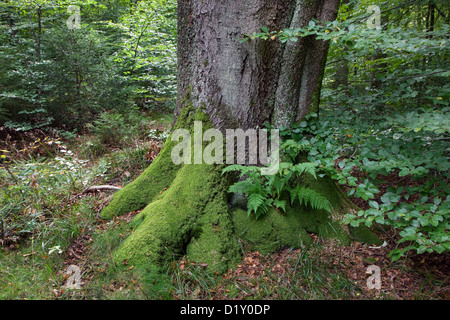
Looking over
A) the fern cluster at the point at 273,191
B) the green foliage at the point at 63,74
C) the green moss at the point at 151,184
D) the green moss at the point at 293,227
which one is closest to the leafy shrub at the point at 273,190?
the fern cluster at the point at 273,191

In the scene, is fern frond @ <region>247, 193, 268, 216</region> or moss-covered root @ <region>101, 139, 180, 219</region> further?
moss-covered root @ <region>101, 139, 180, 219</region>

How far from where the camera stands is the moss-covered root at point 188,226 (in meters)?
2.50

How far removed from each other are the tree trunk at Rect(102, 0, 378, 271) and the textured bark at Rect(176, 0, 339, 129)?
1 centimetres

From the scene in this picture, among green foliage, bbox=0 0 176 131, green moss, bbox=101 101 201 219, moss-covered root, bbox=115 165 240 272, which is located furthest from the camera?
green foliage, bbox=0 0 176 131

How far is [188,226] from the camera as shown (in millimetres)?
2766

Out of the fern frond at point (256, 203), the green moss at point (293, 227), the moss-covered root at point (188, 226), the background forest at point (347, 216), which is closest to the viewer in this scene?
the background forest at point (347, 216)

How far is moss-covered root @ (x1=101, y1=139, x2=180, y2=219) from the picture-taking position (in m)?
3.24

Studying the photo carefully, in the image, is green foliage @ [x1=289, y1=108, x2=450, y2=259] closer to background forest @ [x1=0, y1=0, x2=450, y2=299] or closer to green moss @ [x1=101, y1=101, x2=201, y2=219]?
background forest @ [x1=0, y1=0, x2=450, y2=299]

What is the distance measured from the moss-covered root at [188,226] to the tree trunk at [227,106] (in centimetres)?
1

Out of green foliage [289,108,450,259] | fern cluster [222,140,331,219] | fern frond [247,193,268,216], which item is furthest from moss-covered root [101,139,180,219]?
green foliage [289,108,450,259]

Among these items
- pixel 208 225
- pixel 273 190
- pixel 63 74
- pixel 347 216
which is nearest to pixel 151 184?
pixel 208 225

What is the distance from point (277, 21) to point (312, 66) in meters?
0.72

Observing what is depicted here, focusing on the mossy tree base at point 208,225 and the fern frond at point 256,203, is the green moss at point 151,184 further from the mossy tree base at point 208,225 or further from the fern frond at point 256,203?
the fern frond at point 256,203

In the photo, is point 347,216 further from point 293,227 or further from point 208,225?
point 208,225
